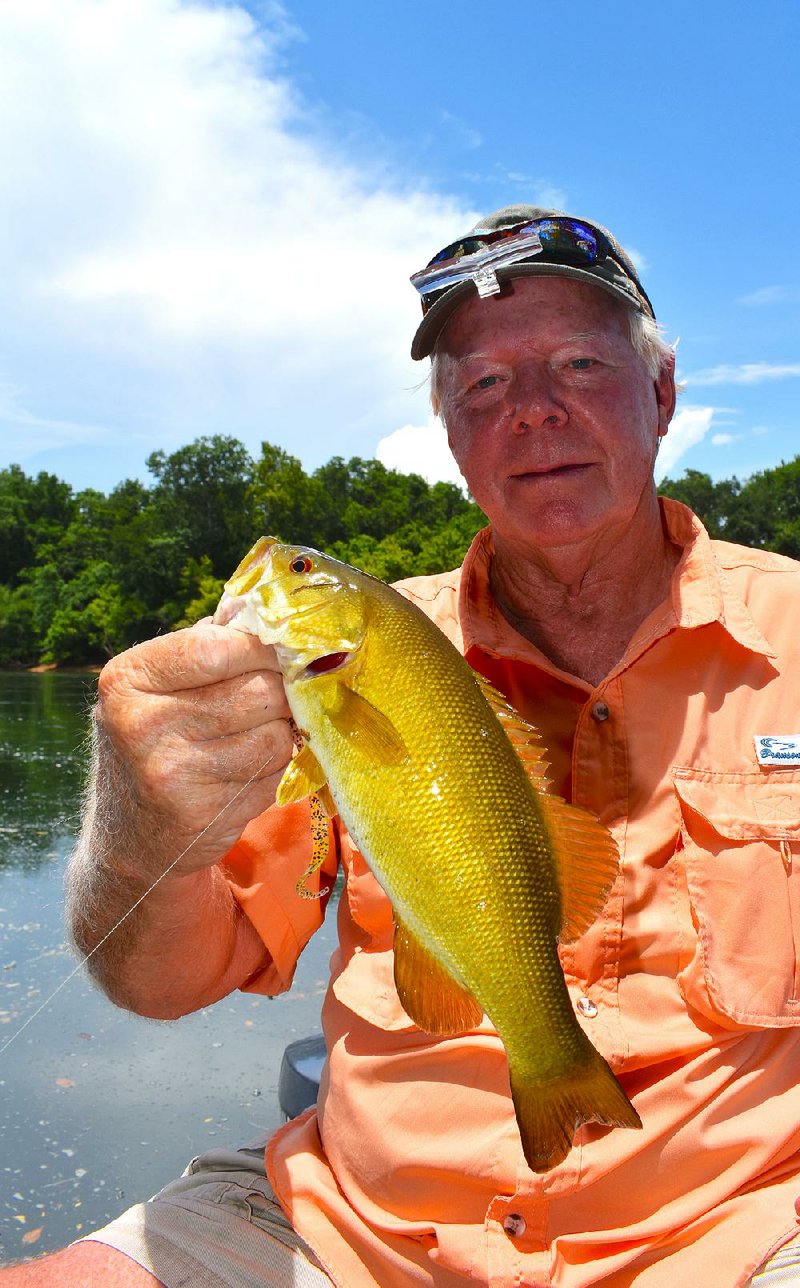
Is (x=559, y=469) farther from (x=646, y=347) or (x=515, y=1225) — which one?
(x=515, y=1225)

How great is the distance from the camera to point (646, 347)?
Answer: 9.19 feet

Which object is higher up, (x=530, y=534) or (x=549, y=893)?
(x=530, y=534)

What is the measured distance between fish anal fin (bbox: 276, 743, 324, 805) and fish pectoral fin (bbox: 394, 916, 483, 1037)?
275 mm

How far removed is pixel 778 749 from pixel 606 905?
1.98 ft

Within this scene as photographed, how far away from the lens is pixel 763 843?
218 centimetres

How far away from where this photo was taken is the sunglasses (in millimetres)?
2666

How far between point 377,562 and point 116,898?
46404 mm

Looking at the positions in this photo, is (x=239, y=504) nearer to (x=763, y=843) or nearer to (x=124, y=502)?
(x=124, y=502)

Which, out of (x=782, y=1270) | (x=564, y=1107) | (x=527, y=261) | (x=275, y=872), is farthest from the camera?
(x=527, y=261)

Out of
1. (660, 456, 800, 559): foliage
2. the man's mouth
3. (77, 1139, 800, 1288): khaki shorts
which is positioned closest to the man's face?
the man's mouth

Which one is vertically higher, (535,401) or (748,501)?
(748,501)

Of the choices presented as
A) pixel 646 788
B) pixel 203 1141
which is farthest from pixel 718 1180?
pixel 203 1141

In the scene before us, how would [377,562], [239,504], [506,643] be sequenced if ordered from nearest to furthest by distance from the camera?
1. [506,643]
2. [377,562]
3. [239,504]

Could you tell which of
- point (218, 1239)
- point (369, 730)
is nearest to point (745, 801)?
point (369, 730)
